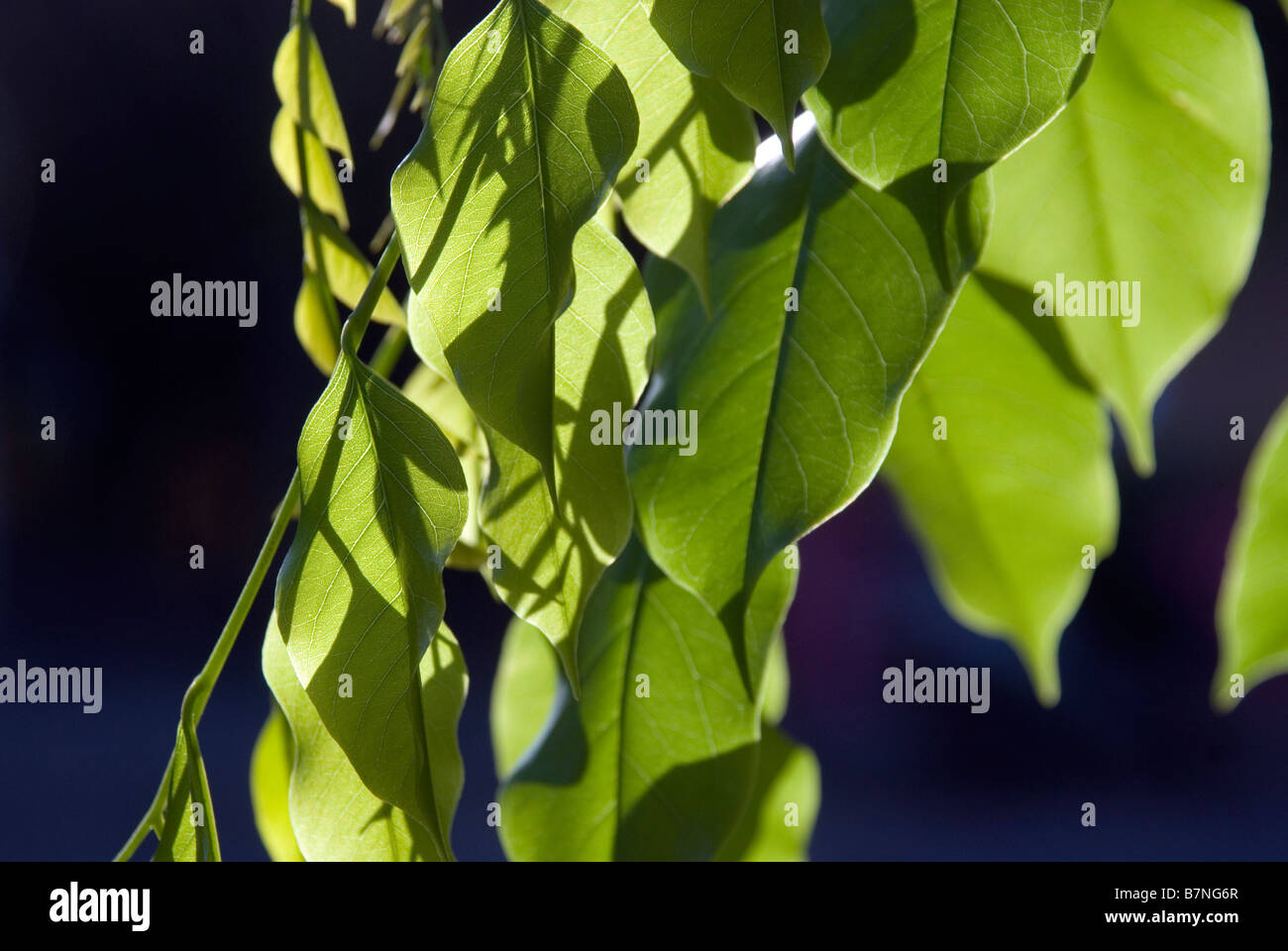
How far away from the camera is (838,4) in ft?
0.59

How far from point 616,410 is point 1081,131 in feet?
0.44

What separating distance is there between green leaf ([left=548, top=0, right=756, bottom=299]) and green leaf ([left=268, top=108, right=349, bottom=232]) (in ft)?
0.21

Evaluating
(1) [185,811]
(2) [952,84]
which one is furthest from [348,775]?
(2) [952,84]

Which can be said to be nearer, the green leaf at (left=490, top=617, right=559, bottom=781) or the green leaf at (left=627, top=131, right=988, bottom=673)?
the green leaf at (left=627, top=131, right=988, bottom=673)

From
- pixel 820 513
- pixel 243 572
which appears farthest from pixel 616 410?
pixel 243 572

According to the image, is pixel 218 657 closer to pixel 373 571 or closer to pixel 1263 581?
pixel 373 571

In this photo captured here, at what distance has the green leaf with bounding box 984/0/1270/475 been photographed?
0.73 feet

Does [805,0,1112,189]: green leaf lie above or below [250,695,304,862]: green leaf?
above

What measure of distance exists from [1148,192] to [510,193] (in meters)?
0.15

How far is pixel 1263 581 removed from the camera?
21cm

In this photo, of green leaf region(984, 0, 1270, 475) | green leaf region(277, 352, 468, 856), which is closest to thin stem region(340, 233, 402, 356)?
green leaf region(277, 352, 468, 856)

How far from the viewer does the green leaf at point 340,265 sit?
21 cm

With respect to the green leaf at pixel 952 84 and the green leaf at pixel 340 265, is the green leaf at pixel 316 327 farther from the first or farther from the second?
the green leaf at pixel 952 84

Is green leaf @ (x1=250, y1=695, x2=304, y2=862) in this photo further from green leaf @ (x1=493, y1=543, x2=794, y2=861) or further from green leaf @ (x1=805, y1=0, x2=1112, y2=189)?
green leaf @ (x1=805, y1=0, x2=1112, y2=189)
